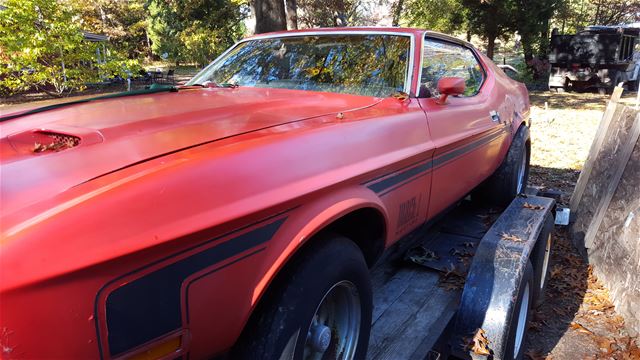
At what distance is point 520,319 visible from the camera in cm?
259

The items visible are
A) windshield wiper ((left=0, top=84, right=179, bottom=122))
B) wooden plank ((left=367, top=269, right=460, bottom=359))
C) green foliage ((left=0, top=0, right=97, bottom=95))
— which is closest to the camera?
windshield wiper ((left=0, top=84, right=179, bottom=122))

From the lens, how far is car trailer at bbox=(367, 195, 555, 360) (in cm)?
213

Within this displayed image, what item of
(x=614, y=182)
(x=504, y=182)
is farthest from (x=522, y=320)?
(x=614, y=182)

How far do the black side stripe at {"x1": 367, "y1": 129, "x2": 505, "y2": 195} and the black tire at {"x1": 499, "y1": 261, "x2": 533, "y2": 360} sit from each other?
731 mm

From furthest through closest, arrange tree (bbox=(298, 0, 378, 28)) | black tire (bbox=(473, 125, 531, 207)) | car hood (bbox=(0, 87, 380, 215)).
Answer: tree (bbox=(298, 0, 378, 28)), black tire (bbox=(473, 125, 531, 207)), car hood (bbox=(0, 87, 380, 215))

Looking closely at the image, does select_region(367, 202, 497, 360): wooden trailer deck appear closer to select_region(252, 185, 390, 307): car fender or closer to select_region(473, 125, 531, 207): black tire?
select_region(473, 125, 531, 207): black tire

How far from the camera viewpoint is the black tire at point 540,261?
9.55 feet

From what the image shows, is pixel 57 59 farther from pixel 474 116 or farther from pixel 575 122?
pixel 575 122

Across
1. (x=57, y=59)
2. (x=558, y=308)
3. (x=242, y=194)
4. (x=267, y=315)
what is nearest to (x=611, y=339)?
(x=558, y=308)

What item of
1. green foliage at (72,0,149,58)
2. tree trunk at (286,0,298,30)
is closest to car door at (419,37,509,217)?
tree trunk at (286,0,298,30)

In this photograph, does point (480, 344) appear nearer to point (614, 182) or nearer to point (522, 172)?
point (614, 182)

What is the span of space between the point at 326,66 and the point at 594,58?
1725 cm

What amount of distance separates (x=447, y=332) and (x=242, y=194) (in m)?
1.40

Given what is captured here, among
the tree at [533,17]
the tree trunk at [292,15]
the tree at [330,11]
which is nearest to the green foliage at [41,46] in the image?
the tree trunk at [292,15]
